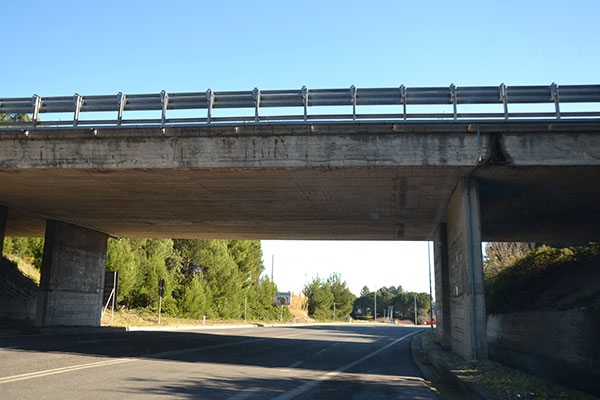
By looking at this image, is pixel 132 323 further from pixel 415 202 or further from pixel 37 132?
pixel 415 202

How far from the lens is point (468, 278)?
13906mm

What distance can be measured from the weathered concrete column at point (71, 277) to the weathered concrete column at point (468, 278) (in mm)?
18813

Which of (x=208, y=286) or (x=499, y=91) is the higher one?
(x=499, y=91)

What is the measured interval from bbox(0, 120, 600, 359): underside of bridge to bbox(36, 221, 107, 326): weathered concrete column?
4050 millimetres

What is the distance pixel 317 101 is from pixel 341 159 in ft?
7.02

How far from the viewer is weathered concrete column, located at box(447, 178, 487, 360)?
13359mm

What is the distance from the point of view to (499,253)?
38.2m

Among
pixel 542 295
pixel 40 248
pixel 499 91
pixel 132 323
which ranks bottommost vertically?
pixel 132 323

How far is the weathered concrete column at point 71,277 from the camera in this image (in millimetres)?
23578

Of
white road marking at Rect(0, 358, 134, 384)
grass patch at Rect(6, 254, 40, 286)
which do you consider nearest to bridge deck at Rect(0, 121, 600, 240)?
white road marking at Rect(0, 358, 134, 384)

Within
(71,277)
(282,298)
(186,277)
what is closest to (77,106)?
(71,277)

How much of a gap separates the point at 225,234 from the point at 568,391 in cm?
2145

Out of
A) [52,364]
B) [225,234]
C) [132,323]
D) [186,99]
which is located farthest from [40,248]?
[52,364]

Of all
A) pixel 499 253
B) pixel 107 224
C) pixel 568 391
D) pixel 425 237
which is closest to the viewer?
pixel 568 391
